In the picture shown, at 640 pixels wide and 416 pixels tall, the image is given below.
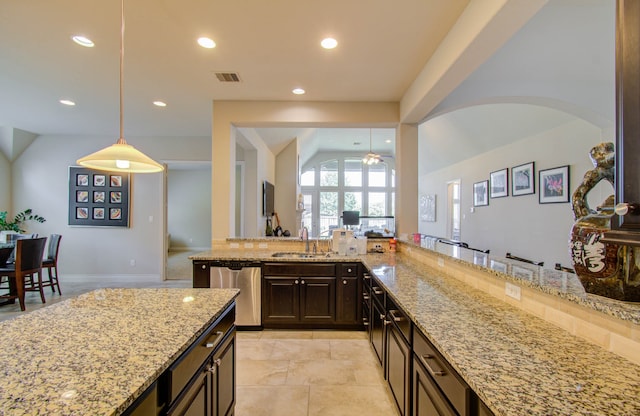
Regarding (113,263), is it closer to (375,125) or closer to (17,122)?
(17,122)

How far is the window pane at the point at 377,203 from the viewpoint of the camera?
10812 mm

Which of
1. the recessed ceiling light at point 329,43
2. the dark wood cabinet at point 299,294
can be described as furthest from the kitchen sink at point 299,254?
the recessed ceiling light at point 329,43

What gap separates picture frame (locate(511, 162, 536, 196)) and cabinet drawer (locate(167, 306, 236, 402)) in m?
4.98

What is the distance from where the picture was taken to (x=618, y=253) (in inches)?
38.5

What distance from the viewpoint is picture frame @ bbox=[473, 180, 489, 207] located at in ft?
19.4

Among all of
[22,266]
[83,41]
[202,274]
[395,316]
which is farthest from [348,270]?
[22,266]

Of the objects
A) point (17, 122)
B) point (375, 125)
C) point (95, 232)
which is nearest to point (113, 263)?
point (95, 232)

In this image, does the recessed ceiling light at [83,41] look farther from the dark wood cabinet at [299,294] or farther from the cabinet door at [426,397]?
the cabinet door at [426,397]

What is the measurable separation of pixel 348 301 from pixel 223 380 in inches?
72.1

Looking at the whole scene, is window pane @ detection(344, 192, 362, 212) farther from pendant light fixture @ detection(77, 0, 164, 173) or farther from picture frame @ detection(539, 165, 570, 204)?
pendant light fixture @ detection(77, 0, 164, 173)

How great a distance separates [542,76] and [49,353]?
4061 millimetres

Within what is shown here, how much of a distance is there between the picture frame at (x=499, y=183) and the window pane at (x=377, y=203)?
5.13 meters

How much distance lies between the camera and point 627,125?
2.95 ft

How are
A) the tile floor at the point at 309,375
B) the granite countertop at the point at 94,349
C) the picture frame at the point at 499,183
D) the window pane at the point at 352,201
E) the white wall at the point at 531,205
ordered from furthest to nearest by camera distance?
1. the window pane at the point at 352,201
2. the picture frame at the point at 499,183
3. the white wall at the point at 531,205
4. the tile floor at the point at 309,375
5. the granite countertop at the point at 94,349
